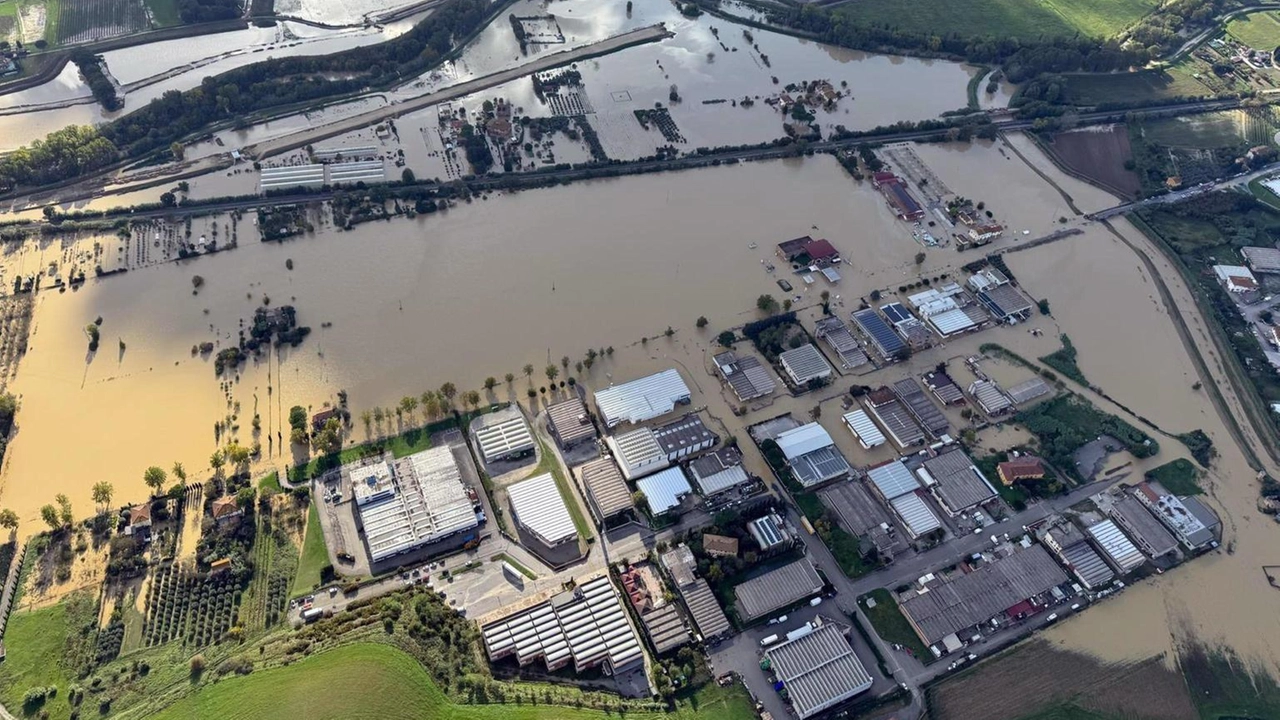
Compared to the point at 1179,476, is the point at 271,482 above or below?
above

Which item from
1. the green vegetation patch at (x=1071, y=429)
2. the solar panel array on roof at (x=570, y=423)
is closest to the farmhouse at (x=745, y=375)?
the solar panel array on roof at (x=570, y=423)

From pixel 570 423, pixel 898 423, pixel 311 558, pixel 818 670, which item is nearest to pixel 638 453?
pixel 570 423

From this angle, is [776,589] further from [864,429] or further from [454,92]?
[454,92]

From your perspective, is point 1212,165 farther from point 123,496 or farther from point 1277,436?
point 123,496

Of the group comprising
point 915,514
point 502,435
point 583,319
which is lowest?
point 915,514

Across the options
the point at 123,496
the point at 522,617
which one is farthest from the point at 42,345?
the point at 522,617

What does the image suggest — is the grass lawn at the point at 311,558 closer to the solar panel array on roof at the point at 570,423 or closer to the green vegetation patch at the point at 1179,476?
the solar panel array on roof at the point at 570,423
